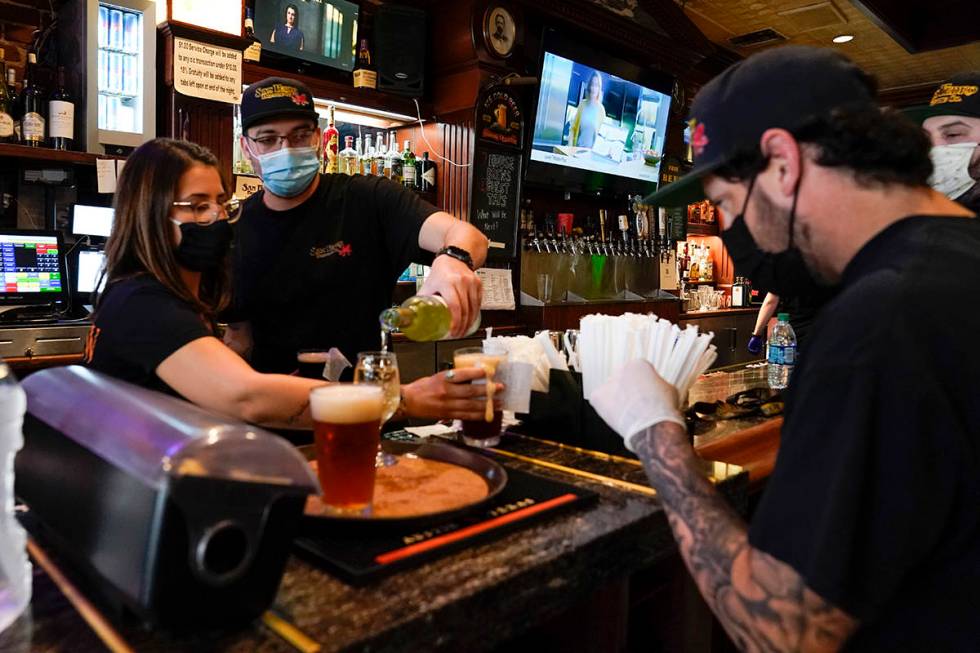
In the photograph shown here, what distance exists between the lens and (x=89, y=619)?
2.68 ft

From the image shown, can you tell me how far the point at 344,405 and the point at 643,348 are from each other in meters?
0.67

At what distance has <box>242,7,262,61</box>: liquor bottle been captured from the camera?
3.82 metres

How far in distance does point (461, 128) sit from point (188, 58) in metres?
1.77

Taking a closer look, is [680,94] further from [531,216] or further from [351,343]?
[351,343]

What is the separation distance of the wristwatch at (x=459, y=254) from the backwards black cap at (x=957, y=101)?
1.98 metres

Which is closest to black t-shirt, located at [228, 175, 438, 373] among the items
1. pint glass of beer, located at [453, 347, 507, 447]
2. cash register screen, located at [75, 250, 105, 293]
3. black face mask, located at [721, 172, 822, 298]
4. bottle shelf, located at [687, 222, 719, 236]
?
pint glass of beer, located at [453, 347, 507, 447]

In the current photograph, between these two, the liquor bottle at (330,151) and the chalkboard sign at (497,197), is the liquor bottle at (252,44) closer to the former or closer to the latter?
the liquor bottle at (330,151)

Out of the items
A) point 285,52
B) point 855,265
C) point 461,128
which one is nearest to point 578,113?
point 461,128

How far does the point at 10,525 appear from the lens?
958 millimetres

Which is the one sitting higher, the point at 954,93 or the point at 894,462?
the point at 954,93

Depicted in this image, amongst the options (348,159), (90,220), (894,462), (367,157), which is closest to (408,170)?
(367,157)

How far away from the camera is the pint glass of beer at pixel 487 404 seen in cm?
164

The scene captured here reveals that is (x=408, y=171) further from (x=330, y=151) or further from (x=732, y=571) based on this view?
(x=732, y=571)

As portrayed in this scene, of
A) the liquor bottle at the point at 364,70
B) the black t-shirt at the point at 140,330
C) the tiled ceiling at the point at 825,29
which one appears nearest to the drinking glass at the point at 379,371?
the black t-shirt at the point at 140,330
